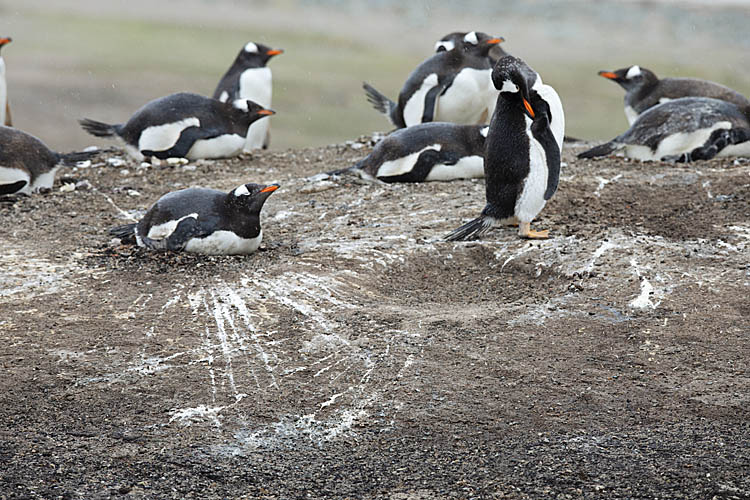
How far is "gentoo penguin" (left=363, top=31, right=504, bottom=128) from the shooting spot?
22.4ft

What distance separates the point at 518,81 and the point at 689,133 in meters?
2.49

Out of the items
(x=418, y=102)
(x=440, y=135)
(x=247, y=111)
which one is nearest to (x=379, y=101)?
(x=418, y=102)

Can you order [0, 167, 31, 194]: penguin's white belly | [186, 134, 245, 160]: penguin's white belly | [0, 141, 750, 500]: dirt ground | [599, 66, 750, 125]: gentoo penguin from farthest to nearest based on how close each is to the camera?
[599, 66, 750, 125]: gentoo penguin
[186, 134, 245, 160]: penguin's white belly
[0, 167, 31, 194]: penguin's white belly
[0, 141, 750, 500]: dirt ground

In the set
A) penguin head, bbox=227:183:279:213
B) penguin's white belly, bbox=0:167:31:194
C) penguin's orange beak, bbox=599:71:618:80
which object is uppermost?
penguin's orange beak, bbox=599:71:618:80

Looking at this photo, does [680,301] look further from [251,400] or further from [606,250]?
[251,400]

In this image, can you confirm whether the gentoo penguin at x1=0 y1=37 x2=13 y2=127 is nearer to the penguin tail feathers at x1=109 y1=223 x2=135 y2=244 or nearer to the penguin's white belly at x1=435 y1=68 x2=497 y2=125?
the penguin tail feathers at x1=109 y1=223 x2=135 y2=244

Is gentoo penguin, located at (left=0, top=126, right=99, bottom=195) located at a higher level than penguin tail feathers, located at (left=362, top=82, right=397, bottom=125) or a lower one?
lower

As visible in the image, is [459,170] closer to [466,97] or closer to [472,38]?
[466,97]

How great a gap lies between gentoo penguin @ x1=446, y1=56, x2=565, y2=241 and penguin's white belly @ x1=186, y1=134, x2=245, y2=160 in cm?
291

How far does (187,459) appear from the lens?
8.58 ft

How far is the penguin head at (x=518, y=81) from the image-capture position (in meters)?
4.16

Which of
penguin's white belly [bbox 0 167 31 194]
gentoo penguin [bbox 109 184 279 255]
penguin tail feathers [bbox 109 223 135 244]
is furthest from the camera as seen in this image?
penguin's white belly [bbox 0 167 31 194]

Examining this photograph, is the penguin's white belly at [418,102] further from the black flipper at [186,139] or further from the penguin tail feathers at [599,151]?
the black flipper at [186,139]

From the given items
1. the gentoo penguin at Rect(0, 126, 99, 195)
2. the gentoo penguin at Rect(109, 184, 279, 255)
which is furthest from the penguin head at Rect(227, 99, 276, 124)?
the gentoo penguin at Rect(109, 184, 279, 255)
